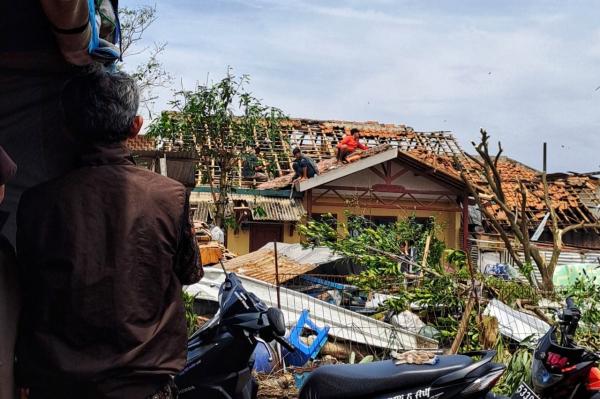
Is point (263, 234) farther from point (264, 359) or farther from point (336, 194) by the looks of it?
point (264, 359)

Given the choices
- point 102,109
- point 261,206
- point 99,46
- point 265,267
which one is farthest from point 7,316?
point 261,206

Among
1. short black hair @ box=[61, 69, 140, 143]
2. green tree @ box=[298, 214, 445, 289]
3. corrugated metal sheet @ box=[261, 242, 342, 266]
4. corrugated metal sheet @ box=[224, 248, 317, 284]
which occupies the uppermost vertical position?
short black hair @ box=[61, 69, 140, 143]

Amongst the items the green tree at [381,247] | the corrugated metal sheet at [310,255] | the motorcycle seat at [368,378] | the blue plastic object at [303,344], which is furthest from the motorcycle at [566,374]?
the corrugated metal sheet at [310,255]

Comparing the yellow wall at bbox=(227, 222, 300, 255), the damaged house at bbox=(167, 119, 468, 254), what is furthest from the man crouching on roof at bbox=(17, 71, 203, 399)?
the yellow wall at bbox=(227, 222, 300, 255)

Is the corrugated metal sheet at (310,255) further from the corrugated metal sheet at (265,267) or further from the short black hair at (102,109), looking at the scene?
the short black hair at (102,109)

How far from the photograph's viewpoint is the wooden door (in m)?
19.4

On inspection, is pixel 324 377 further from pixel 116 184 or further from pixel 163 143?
pixel 163 143

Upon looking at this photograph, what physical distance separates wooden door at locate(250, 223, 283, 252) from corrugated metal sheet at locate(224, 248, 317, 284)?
721 centimetres

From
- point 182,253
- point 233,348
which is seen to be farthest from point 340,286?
point 182,253

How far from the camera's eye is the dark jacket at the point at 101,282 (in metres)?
2.15

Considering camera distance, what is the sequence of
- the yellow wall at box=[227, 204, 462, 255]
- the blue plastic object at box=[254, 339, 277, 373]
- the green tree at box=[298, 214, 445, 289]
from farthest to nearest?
the yellow wall at box=[227, 204, 462, 255]
the green tree at box=[298, 214, 445, 289]
the blue plastic object at box=[254, 339, 277, 373]

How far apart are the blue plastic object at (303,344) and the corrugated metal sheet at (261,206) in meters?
11.2

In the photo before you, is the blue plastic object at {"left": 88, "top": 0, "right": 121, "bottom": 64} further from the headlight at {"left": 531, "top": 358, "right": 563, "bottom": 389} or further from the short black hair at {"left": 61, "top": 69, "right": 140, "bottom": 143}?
the headlight at {"left": 531, "top": 358, "right": 563, "bottom": 389}

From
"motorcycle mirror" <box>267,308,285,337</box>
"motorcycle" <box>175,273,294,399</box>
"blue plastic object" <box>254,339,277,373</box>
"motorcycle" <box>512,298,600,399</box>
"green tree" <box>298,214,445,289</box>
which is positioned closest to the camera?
"motorcycle mirror" <box>267,308,285,337</box>
